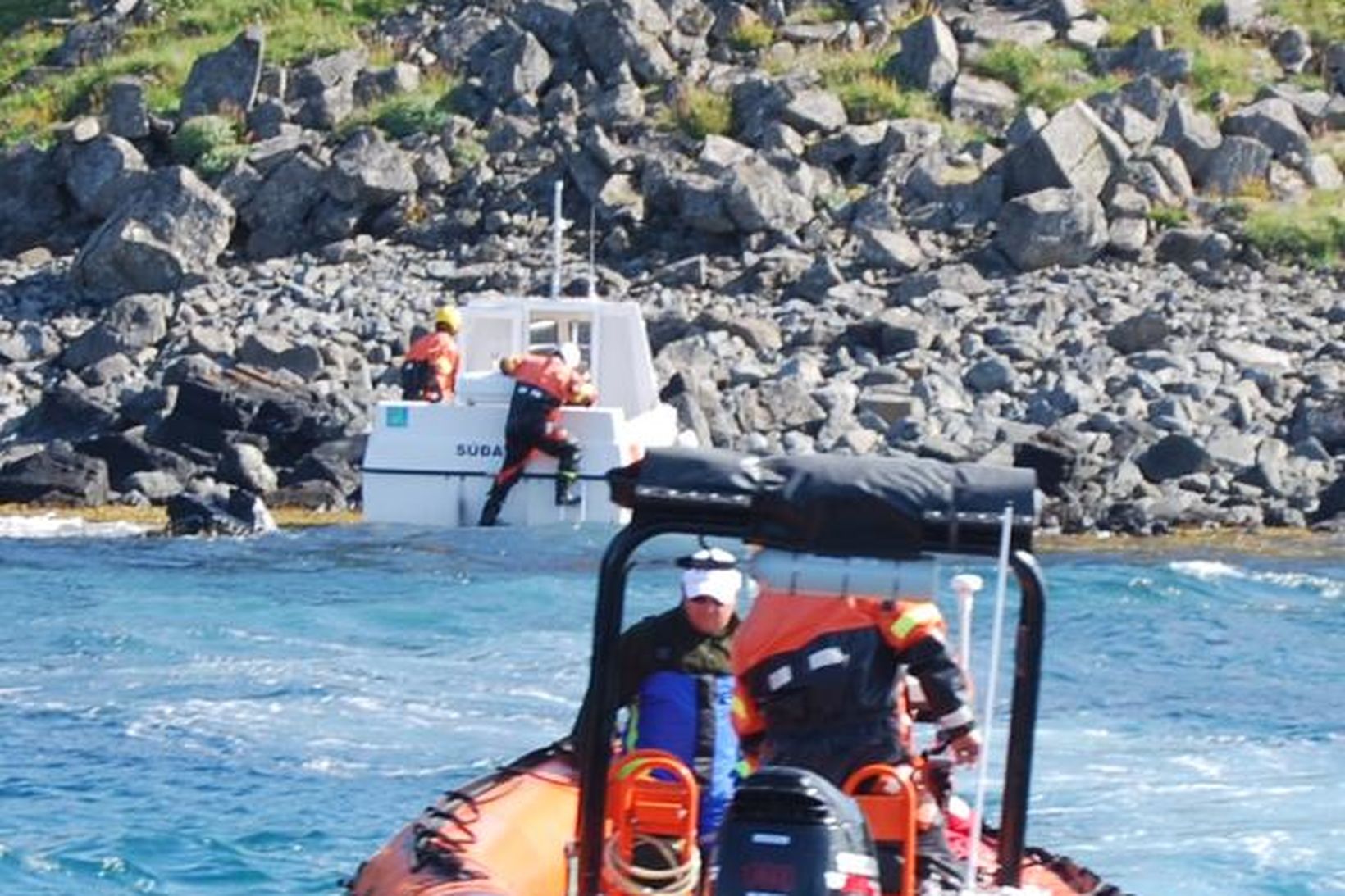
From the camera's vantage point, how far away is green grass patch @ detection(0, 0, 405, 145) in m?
38.3

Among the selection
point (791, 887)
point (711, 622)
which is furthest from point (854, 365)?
point (791, 887)

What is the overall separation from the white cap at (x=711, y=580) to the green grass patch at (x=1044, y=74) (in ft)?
82.9

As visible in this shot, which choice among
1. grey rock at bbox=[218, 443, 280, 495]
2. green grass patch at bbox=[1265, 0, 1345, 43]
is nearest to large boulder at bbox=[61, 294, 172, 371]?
grey rock at bbox=[218, 443, 280, 495]

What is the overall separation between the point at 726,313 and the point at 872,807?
Result: 20.8 m

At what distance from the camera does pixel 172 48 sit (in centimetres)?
3994

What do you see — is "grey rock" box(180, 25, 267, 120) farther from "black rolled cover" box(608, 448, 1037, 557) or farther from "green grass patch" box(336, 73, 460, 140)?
"black rolled cover" box(608, 448, 1037, 557)

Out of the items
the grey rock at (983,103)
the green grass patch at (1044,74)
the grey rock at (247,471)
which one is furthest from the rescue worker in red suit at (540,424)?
the green grass patch at (1044,74)

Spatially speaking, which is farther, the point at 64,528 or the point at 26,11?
the point at 26,11

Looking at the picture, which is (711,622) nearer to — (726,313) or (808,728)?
(808,728)

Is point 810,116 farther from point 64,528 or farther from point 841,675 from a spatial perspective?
point 841,675

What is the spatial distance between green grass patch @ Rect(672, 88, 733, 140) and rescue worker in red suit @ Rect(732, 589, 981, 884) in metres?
24.9

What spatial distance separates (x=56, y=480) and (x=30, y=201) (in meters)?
11.1

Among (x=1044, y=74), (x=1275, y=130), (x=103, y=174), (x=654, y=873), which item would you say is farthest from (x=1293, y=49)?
(x=654, y=873)

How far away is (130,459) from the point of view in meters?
25.9
